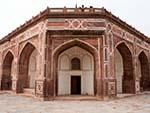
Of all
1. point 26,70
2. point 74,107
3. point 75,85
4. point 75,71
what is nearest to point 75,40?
point 75,71

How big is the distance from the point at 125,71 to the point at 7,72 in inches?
490

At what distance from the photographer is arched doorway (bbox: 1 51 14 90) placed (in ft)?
71.8

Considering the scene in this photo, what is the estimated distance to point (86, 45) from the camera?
1433cm

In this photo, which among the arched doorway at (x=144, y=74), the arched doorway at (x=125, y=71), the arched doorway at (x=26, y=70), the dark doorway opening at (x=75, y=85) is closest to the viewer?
the dark doorway opening at (x=75, y=85)

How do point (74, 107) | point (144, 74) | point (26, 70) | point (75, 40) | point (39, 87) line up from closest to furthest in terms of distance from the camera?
point (74, 107) → point (39, 87) → point (75, 40) → point (26, 70) → point (144, 74)

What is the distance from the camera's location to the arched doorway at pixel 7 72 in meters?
21.9

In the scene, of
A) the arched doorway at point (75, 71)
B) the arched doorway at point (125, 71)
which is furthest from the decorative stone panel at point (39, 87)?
the arched doorway at point (125, 71)

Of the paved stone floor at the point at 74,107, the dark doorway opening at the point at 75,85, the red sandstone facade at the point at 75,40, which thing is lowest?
the paved stone floor at the point at 74,107

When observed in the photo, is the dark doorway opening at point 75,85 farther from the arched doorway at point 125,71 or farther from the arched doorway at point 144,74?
the arched doorway at point 144,74

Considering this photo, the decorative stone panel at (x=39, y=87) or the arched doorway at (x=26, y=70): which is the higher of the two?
the arched doorway at (x=26, y=70)

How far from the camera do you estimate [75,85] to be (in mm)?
16547

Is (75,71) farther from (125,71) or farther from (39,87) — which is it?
(125,71)

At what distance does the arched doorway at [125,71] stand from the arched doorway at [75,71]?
127 inches

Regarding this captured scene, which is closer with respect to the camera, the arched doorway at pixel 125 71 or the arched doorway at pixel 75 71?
the arched doorway at pixel 75 71
